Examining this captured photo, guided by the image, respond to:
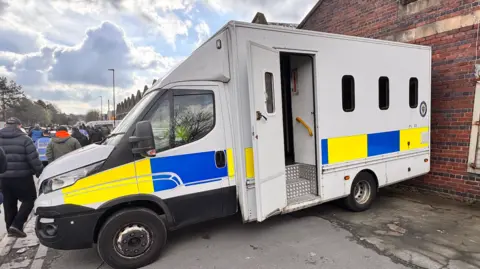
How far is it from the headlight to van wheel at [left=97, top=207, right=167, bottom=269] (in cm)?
58

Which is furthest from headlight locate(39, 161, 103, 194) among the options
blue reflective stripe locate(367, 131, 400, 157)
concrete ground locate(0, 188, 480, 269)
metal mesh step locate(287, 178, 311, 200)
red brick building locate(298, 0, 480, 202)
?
red brick building locate(298, 0, 480, 202)

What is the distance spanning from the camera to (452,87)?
598 cm

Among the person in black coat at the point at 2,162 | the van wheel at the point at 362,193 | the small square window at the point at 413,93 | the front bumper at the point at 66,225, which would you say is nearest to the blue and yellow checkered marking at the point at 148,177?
the front bumper at the point at 66,225

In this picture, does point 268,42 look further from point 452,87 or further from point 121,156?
point 452,87

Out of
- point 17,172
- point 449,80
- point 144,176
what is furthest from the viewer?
point 449,80

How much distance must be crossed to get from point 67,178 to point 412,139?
5.70m

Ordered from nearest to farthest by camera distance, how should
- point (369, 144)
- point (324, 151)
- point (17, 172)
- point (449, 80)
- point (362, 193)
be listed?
point (17, 172), point (324, 151), point (369, 144), point (362, 193), point (449, 80)

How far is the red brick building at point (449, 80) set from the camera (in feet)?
18.6

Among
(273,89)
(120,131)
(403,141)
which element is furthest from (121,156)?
(403,141)

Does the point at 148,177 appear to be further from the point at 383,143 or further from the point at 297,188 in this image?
the point at 383,143

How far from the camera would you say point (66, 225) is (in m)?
3.39

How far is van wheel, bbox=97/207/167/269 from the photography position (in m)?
3.51

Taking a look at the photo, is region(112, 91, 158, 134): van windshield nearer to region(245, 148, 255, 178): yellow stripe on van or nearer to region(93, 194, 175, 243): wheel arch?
region(93, 194, 175, 243): wheel arch

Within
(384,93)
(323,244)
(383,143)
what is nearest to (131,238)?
(323,244)
